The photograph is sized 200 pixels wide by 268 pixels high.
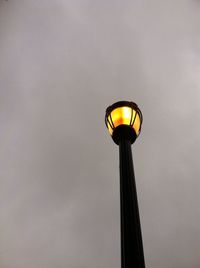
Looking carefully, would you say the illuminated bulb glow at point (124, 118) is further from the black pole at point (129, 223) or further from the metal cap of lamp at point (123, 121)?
the black pole at point (129, 223)

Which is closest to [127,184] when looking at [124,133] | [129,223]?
[129,223]

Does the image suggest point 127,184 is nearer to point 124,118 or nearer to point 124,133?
point 124,133

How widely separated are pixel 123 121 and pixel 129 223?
1.30 m

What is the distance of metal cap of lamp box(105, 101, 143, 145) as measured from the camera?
279cm

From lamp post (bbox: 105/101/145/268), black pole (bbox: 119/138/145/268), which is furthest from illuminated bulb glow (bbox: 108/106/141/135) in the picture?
black pole (bbox: 119/138/145/268)

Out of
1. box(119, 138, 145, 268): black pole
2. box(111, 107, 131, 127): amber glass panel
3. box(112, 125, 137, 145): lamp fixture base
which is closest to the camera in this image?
box(119, 138, 145, 268): black pole

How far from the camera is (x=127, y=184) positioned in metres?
2.16

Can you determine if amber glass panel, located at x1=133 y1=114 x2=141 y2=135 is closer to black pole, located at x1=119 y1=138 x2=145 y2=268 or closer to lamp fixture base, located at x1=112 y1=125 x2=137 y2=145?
lamp fixture base, located at x1=112 y1=125 x2=137 y2=145

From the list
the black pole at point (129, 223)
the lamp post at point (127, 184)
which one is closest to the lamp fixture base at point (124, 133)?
the lamp post at point (127, 184)

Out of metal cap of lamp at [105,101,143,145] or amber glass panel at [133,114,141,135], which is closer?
metal cap of lamp at [105,101,143,145]

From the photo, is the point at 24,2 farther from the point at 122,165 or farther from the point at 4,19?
the point at 122,165

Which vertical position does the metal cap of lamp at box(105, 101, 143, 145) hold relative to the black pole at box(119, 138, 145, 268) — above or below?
above

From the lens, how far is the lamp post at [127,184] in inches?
66.9

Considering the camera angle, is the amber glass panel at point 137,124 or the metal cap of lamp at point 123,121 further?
the amber glass panel at point 137,124
